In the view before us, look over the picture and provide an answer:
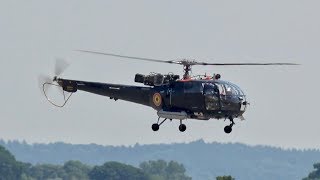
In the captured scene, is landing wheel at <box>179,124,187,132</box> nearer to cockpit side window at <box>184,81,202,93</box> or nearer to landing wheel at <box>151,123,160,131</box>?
landing wheel at <box>151,123,160,131</box>

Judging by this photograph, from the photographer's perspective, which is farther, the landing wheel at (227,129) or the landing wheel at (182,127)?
the landing wheel at (182,127)

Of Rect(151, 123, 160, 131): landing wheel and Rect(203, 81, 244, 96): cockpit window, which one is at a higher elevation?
Rect(203, 81, 244, 96): cockpit window

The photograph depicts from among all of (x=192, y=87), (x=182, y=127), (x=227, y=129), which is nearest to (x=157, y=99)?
(x=192, y=87)

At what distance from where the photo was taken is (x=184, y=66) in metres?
97.8

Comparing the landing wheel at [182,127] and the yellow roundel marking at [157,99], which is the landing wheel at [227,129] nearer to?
the landing wheel at [182,127]

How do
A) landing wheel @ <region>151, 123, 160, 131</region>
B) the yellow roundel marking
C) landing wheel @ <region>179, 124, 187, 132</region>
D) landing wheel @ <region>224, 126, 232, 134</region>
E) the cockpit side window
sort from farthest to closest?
the yellow roundel marking < landing wheel @ <region>151, 123, 160, 131</region> < the cockpit side window < landing wheel @ <region>179, 124, 187, 132</region> < landing wheel @ <region>224, 126, 232, 134</region>

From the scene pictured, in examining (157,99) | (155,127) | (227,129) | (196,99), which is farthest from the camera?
(157,99)

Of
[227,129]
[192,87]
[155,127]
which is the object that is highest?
[192,87]

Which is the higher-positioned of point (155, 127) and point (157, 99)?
point (157, 99)

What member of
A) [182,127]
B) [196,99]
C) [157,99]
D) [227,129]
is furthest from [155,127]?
[227,129]

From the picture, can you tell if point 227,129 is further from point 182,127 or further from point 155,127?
point 155,127

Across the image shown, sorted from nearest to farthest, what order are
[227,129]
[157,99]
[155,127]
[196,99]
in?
[227,129]
[196,99]
[155,127]
[157,99]

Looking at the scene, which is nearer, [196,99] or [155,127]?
[196,99]

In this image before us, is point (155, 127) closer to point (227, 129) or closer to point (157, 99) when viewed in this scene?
point (157, 99)
